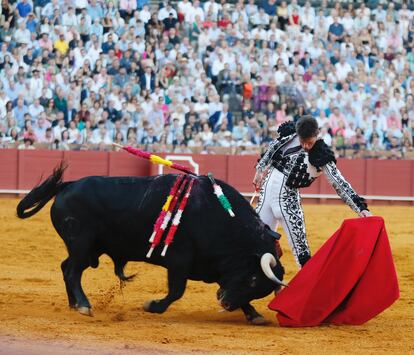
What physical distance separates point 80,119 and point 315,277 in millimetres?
8387

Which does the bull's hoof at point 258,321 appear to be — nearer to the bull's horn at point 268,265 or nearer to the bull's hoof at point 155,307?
the bull's horn at point 268,265

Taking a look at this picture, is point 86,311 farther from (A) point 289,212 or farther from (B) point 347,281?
(B) point 347,281

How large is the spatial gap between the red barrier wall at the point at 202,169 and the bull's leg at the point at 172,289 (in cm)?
825

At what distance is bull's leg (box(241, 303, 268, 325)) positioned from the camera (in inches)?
250

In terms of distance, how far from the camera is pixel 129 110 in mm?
14461

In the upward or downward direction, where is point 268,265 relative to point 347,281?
upward

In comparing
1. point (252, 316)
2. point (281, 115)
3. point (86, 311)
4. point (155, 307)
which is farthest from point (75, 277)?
point (281, 115)

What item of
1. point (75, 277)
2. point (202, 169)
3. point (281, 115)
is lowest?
point (202, 169)

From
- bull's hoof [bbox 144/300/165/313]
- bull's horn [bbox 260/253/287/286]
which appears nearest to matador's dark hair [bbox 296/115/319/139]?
bull's horn [bbox 260/253/287/286]

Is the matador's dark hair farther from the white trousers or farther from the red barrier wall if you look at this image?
the red barrier wall

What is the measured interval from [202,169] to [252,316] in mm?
9398

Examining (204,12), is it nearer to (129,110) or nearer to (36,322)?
(129,110)

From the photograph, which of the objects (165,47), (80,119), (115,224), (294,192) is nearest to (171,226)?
(115,224)

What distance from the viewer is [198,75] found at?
1530 cm
